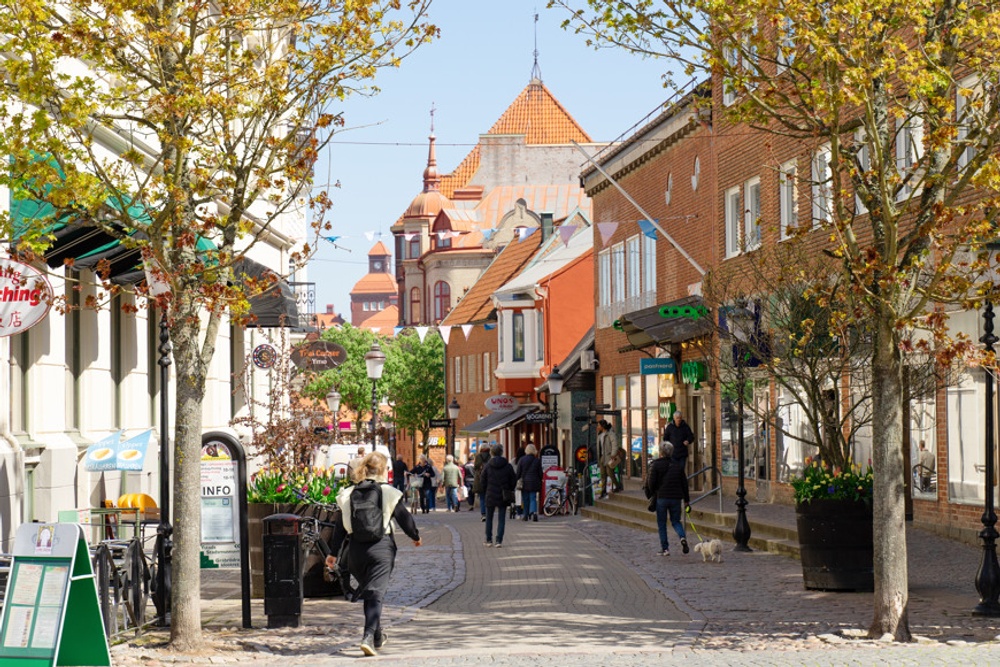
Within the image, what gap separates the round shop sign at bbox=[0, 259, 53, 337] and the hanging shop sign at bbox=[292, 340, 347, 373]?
2057cm

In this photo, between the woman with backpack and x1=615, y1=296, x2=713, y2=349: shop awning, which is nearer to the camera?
the woman with backpack

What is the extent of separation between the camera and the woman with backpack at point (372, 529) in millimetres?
12844

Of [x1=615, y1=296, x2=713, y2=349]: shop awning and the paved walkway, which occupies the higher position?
[x1=615, y1=296, x2=713, y2=349]: shop awning

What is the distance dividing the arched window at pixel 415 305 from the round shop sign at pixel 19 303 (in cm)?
10993

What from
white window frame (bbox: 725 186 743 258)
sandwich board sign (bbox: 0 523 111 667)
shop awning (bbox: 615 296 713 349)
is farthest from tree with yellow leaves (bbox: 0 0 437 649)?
white window frame (bbox: 725 186 743 258)

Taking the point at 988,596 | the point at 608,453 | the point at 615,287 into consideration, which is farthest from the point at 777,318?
the point at 615,287

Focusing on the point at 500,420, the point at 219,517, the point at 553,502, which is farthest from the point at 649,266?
the point at 219,517

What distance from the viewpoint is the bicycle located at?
3809 cm

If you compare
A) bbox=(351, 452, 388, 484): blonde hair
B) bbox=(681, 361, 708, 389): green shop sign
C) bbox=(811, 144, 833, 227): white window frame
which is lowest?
bbox=(351, 452, 388, 484): blonde hair

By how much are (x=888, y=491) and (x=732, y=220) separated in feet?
65.7

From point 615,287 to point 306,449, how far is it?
1565cm

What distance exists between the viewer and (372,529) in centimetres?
1288

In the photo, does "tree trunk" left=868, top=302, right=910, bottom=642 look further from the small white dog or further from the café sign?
the café sign

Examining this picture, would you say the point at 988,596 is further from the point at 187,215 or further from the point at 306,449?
the point at 306,449
